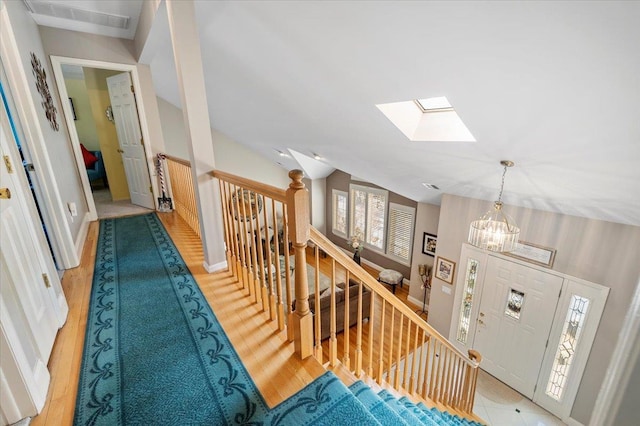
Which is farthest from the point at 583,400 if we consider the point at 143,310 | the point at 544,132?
the point at 143,310

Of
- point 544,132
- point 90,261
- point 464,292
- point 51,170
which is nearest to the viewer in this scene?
point 544,132

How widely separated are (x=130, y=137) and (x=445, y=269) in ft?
18.0

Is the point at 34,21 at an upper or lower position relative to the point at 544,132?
upper

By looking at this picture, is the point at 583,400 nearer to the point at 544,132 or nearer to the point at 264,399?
the point at 544,132

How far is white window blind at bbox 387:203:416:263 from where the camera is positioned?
6.51 metres

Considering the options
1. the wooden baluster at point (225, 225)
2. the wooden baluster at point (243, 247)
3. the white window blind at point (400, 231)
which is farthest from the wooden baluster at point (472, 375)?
the white window blind at point (400, 231)

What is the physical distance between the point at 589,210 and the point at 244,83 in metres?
4.41

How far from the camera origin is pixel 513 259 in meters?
4.02

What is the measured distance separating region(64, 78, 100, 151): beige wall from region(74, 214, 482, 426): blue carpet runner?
5496 mm

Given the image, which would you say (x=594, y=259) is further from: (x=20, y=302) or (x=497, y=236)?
(x=20, y=302)

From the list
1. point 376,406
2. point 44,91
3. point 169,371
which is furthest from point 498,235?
point 44,91

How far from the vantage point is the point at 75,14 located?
3.02 meters

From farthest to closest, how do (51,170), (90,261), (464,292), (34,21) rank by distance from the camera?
(464,292) < (34,21) < (90,261) < (51,170)

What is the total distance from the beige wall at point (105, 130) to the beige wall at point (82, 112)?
1.33 meters
